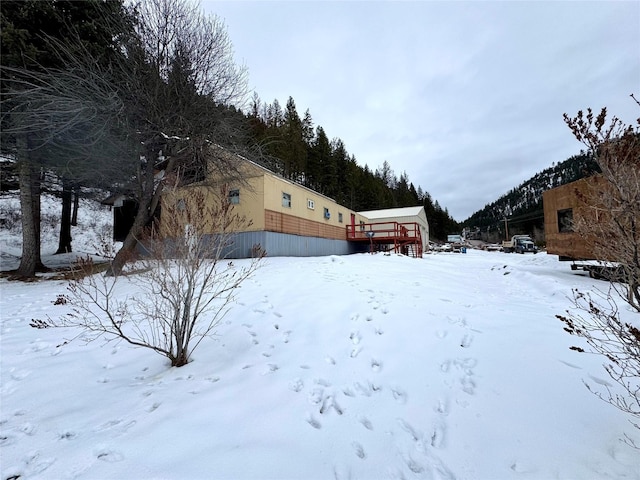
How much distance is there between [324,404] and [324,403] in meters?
0.01

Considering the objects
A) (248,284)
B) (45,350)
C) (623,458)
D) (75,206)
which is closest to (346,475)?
(623,458)

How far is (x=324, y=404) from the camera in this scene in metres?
2.63

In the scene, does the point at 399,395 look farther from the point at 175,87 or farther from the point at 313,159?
the point at 313,159

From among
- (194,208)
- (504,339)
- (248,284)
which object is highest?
(194,208)

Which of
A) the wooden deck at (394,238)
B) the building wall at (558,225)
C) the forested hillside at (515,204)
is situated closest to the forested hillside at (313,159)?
the wooden deck at (394,238)

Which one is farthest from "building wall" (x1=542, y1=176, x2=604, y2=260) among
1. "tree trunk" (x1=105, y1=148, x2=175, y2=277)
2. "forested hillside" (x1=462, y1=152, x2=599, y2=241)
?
"forested hillside" (x1=462, y1=152, x2=599, y2=241)

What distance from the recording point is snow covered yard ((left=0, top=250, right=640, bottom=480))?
196 cm

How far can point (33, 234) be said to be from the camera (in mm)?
9867

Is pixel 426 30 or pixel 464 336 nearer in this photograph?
pixel 464 336

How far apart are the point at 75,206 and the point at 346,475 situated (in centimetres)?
3018

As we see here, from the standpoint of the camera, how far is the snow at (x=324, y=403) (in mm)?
1959

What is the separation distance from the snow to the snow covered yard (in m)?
0.01

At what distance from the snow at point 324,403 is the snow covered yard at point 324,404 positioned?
0.05 ft

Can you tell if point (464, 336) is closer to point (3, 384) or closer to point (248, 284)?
point (248, 284)
